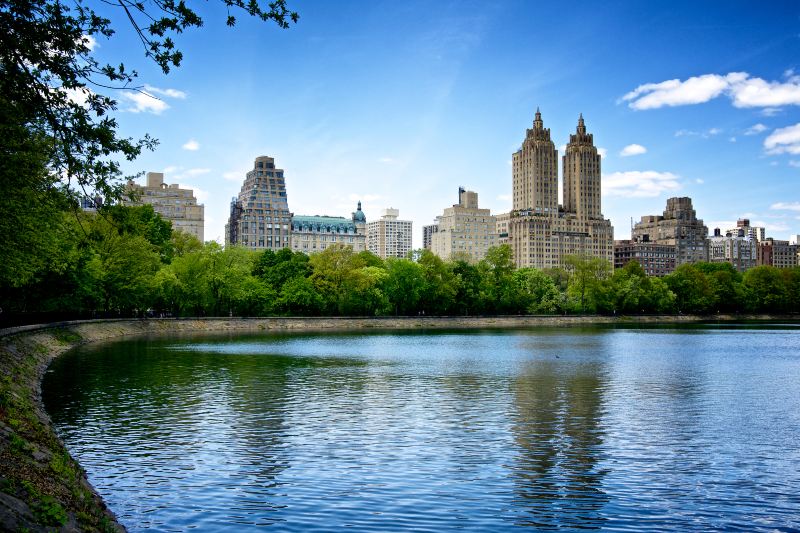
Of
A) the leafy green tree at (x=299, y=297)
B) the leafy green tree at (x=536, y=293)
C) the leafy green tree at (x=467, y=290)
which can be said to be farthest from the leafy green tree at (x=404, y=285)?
the leafy green tree at (x=536, y=293)

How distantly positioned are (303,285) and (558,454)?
115 meters

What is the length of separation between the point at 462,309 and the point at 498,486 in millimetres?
141017

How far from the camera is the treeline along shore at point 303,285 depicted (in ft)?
256

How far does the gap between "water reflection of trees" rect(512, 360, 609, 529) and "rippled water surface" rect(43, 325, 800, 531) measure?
0.09m

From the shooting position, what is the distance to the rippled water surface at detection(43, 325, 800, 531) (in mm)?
19031

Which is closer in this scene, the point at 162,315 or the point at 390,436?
the point at 390,436

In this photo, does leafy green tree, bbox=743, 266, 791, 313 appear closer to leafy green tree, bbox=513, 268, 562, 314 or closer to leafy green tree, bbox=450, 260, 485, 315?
leafy green tree, bbox=513, 268, 562, 314

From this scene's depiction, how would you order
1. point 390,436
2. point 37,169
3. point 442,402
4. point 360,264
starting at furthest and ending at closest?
point 360,264
point 442,402
point 37,169
point 390,436

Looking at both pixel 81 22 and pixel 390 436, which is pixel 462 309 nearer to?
pixel 390 436

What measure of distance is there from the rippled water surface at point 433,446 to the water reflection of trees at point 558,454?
0.09 metres

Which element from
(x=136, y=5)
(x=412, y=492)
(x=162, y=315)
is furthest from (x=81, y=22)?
(x=162, y=315)

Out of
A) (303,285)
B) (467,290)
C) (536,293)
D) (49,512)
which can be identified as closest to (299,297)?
(303,285)

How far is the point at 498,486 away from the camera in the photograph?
21484 mm

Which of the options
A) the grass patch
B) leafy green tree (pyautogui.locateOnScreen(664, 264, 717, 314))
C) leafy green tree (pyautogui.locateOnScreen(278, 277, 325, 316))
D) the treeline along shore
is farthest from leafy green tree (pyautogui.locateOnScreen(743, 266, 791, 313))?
the grass patch
